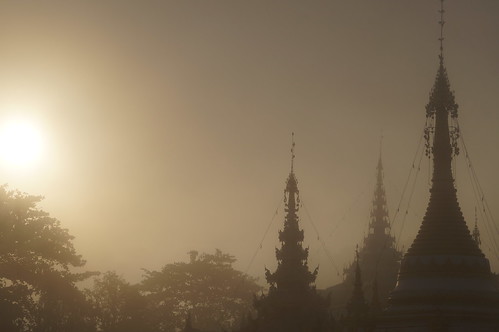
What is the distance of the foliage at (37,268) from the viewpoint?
276 ft

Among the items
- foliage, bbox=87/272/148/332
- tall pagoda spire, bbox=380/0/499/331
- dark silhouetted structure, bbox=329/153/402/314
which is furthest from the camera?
dark silhouetted structure, bbox=329/153/402/314

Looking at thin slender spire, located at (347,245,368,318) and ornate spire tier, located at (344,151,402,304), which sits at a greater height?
ornate spire tier, located at (344,151,402,304)

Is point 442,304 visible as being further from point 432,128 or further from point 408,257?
point 432,128

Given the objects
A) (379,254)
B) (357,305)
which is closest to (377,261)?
(379,254)

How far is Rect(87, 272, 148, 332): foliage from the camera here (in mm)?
97625

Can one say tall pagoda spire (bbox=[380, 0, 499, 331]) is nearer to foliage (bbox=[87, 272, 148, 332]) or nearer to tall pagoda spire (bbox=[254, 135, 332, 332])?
tall pagoda spire (bbox=[254, 135, 332, 332])

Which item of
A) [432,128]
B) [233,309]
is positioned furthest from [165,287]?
[432,128]

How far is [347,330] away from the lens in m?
67.7

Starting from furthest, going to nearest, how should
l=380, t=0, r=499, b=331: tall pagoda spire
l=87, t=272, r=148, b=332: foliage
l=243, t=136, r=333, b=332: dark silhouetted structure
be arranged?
l=87, t=272, r=148, b=332: foliage, l=243, t=136, r=333, b=332: dark silhouetted structure, l=380, t=0, r=499, b=331: tall pagoda spire

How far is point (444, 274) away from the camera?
219 feet

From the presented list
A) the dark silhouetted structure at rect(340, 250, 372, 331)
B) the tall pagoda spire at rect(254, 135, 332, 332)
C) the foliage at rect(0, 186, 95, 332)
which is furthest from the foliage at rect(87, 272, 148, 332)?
the dark silhouetted structure at rect(340, 250, 372, 331)

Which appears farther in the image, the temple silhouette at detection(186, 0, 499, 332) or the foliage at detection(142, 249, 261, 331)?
the foliage at detection(142, 249, 261, 331)

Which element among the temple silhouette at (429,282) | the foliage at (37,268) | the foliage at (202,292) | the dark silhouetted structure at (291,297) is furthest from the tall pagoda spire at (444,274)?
the foliage at (202,292)

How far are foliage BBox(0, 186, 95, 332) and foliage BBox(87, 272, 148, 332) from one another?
8.88m
